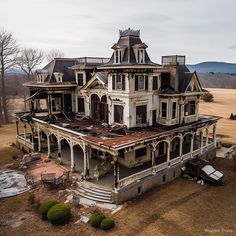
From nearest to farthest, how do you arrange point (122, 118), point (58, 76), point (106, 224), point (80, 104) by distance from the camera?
point (106, 224) → point (122, 118) → point (58, 76) → point (80, 104)

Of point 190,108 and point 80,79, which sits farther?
point 80,79

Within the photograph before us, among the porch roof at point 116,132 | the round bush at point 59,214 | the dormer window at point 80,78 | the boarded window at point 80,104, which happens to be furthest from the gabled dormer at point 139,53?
the round bush at point 59,214

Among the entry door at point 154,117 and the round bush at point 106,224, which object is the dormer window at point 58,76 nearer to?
the entry door at point 154,117

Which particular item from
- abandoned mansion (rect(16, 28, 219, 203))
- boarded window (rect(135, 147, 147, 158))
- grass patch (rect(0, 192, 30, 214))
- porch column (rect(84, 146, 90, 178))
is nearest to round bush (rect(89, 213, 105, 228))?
abandoned mansion (rect(16, 28, 219, 203))

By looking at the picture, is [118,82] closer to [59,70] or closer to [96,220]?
[59,70]

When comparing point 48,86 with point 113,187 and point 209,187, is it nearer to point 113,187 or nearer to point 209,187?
point 113,187

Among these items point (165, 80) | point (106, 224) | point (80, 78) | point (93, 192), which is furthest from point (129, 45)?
point (106, 224)
